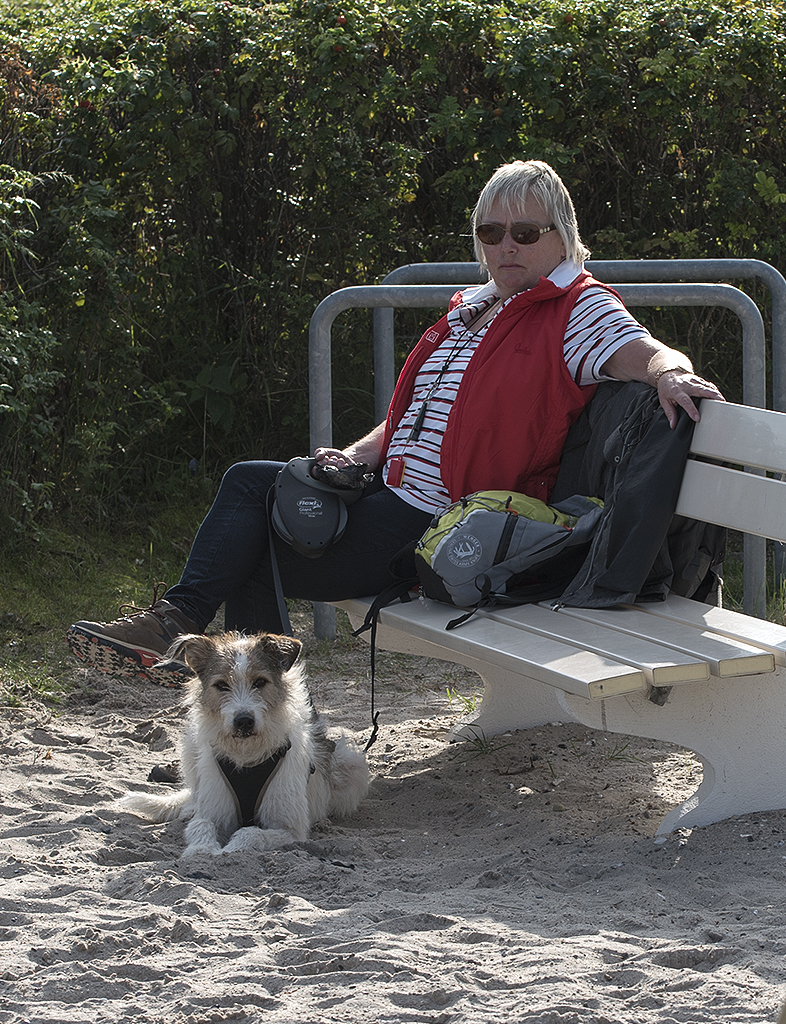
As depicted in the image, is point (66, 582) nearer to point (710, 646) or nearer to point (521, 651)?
point (521, 651)

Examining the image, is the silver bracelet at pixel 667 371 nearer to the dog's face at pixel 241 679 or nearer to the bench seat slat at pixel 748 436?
the bench seat slat at pixel 748 436

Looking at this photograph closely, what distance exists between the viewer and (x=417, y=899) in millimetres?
3072

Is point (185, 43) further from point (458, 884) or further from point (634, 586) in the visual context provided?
point (458, 884)

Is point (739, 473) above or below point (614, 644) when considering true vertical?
above

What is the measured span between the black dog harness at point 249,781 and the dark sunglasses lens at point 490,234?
1834mm

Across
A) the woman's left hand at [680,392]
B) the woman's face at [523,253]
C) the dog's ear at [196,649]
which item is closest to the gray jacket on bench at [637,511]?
the woman's left hand at [680,392]

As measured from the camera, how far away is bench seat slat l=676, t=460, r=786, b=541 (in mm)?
3379

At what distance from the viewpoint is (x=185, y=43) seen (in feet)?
22.2

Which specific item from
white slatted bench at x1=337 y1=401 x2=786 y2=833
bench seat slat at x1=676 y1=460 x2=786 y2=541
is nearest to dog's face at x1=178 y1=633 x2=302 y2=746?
white slatted bench at x1=337 y1=401 x2=786 y2=833

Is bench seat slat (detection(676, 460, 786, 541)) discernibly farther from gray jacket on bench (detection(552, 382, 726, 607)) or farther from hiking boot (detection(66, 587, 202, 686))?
hiking boot (detection(66, 587, 202, 686))

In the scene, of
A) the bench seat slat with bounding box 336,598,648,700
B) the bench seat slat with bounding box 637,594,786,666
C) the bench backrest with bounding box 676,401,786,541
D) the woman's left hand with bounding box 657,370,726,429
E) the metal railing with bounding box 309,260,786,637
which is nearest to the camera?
the bench seat slat with bounding box 336,598,648,700

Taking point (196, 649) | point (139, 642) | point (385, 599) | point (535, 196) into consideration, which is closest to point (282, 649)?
point (196, 649)

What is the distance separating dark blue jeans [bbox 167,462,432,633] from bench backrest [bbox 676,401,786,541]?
0.99 meters

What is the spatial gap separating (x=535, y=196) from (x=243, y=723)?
6.53 ft
